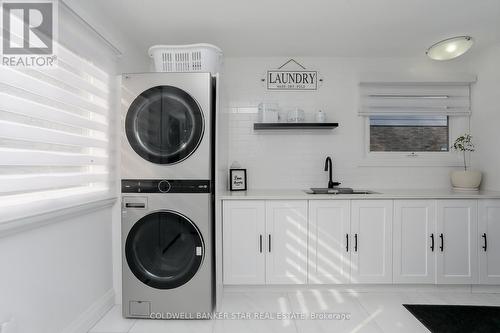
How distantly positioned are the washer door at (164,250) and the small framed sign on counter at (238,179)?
897 mm

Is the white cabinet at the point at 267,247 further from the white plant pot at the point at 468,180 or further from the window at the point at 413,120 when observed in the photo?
the white plant pot at the point at 468,180

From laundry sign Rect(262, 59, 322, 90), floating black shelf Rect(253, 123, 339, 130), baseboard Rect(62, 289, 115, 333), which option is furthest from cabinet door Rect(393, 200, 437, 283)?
baseboard Rect(62, 289, 115, 333)

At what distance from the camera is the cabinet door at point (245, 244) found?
2.53m

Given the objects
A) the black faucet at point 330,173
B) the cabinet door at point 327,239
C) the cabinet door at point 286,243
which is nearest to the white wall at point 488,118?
the black faucet at point 330,173

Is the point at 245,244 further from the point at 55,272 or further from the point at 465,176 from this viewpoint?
the point at 465,176

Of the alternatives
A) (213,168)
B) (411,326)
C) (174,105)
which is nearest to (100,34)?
(174,105)

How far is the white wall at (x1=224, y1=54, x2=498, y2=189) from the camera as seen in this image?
3141 mm

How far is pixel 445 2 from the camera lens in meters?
2.07

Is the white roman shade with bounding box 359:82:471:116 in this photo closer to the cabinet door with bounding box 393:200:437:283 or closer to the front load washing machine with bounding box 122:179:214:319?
the cabinet door with bounding box 393:200:437:283

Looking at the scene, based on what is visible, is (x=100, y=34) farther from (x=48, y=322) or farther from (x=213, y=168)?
(x=48, y=322)

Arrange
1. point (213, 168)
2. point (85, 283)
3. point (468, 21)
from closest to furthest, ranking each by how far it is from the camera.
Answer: point (85, 283) → point (213, 168) → point (468, 21)

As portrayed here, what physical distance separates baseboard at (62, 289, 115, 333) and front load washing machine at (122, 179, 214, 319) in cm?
19

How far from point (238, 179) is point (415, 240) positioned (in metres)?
1.72

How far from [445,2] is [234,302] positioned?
281 cm
